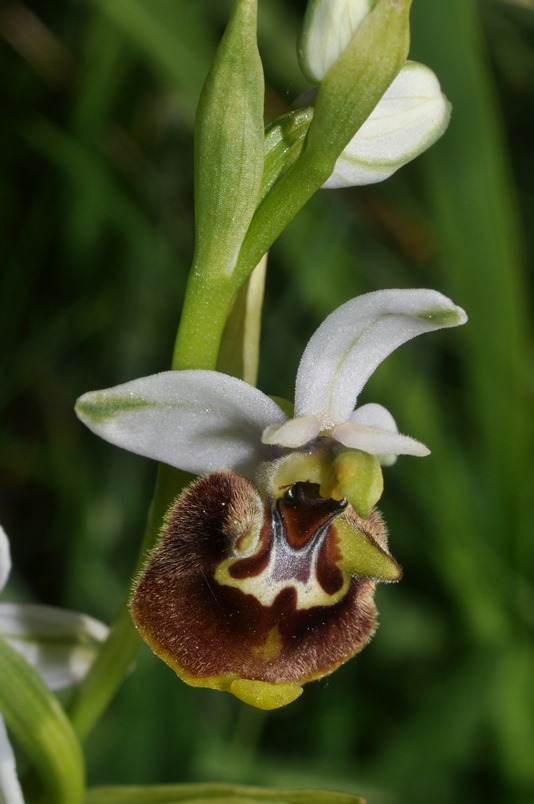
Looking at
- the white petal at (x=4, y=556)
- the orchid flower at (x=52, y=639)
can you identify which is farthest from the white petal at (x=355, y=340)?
the orchid flower at (x=52, y=639)

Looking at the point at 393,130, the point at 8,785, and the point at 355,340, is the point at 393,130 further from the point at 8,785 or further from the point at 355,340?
the point at 8,785

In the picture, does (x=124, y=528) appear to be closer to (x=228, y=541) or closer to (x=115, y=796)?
(x=115, y=796)

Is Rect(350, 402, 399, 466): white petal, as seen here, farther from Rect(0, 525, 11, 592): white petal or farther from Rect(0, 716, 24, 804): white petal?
Rect(0, 716, 24, 804): white petal

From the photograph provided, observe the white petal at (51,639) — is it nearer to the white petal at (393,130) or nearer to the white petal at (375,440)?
the white petal at (375,440)

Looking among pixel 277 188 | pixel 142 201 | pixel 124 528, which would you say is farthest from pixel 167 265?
pixel 277 188

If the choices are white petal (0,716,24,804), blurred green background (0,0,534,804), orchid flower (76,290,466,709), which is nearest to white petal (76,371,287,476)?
orchid flower (76,290,466,709)

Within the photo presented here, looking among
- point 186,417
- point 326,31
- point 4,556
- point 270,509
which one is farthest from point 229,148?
point 4,556
